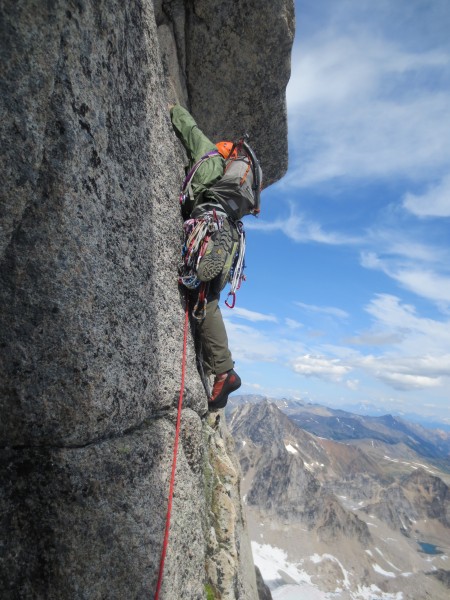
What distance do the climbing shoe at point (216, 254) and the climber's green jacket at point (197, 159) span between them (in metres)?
0.52

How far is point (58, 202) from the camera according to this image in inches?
151

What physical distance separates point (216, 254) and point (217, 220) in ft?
1.90

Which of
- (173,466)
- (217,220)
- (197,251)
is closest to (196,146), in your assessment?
(217,220)

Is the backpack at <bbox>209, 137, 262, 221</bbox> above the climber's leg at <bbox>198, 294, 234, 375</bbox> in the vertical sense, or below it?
above

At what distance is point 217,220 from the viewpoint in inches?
251

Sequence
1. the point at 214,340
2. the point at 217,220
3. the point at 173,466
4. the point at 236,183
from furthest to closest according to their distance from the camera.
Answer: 1. the point at 214,340
2. the point at 236,183
3. the point at 217,220
4. the point at 173,466

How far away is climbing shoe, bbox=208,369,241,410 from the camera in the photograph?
6.99 meters

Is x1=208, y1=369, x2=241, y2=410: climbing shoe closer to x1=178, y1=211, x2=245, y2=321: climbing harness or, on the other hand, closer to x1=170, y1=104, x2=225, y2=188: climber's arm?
x1=178, y1=211, x2=245, y2=321: climbing harness

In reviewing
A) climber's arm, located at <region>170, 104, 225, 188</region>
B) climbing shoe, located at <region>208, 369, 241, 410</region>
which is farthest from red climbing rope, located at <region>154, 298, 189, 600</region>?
climber's arm, located at <region>170, 104, 225, 188</region>

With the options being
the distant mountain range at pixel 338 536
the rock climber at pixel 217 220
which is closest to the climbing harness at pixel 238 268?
the rock climber at pixel 217 220

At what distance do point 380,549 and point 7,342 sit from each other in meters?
179

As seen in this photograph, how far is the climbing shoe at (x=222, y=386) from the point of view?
699cm

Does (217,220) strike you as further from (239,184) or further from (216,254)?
(239,184)

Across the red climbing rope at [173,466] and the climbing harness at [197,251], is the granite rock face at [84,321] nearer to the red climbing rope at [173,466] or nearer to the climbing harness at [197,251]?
the red climbing rope at [173,466]
